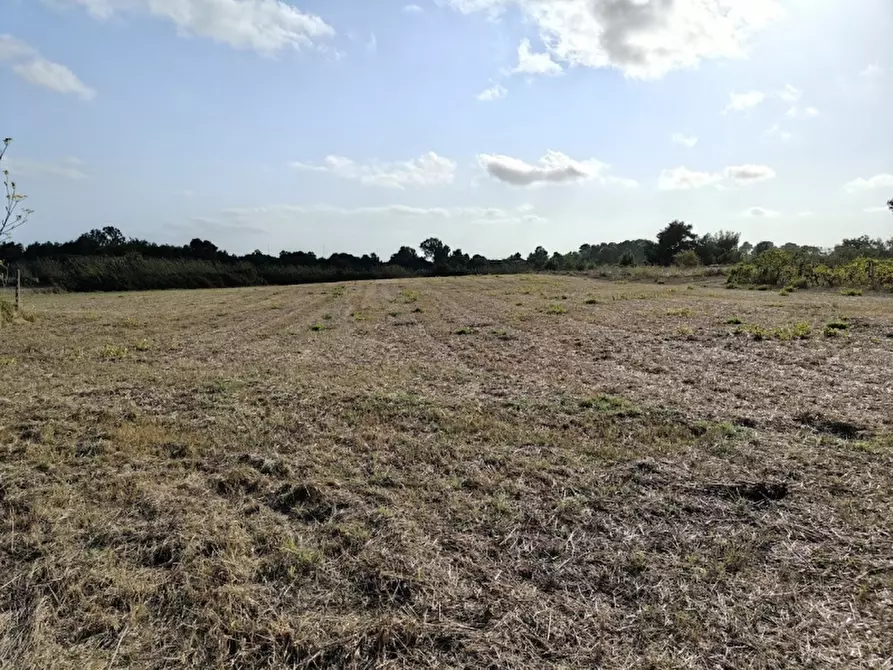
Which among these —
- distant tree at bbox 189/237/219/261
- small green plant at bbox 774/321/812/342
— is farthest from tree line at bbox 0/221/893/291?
small green plant at bbox 774/321/812/342

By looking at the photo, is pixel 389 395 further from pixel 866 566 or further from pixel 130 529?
pixel 866 566

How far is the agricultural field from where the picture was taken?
2.25 metres

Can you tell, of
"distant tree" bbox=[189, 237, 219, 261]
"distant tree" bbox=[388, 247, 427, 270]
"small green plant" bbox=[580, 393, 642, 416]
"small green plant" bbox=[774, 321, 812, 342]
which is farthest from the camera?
"distant tree" bbox=[388, 247, 427, 270]

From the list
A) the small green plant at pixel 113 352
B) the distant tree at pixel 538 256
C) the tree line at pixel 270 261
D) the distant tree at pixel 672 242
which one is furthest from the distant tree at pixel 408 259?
the small green plant at pixel 113 352

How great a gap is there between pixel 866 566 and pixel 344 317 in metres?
13.4

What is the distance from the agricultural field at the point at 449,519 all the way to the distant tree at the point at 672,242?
6147cm

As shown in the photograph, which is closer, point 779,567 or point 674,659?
point 674,659

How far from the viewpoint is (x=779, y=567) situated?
107 inches

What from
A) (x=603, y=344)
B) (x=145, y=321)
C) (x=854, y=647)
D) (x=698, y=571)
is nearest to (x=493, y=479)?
(x=698, y=571)

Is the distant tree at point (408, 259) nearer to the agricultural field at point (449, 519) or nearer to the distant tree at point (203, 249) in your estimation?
the distant tree at point (203, 249)

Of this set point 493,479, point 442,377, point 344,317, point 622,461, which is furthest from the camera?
point 344,317

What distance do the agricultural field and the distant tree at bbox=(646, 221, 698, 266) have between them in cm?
6147

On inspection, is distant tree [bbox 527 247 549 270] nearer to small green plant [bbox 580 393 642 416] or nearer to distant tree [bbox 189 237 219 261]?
distant tree [bbox 189 237 219 261]

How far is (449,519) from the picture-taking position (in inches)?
127
